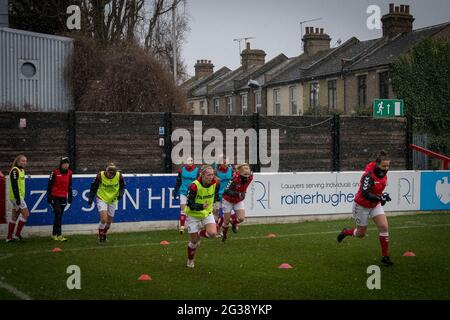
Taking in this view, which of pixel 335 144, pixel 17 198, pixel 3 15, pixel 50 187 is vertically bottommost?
pixel 17 198

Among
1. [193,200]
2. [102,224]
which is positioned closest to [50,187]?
[102,224]

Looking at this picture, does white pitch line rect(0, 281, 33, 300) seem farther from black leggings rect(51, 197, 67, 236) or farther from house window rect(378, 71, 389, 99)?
house window rect(378, 71, 389, 99)

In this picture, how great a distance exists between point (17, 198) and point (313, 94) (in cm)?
3149

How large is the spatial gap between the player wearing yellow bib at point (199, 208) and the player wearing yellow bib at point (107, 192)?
3.57 meters

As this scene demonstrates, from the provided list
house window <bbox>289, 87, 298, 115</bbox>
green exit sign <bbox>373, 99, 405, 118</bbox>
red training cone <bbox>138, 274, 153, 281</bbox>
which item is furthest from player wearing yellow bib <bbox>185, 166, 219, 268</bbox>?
house window <bbox>289, 87, 298, 115</bbox>

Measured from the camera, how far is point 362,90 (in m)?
40.9

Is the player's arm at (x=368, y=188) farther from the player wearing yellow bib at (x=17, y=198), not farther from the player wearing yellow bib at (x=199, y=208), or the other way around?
the player wearing yellow bib at (x=17, y=198)

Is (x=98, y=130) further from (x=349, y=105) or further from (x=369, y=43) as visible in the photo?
(x=369, y=43)

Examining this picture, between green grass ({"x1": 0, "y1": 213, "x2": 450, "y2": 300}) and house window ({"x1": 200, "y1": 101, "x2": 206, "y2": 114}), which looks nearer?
green grass ({"x1": 0, "y1": 213, "x2": 450, "y2": 300})

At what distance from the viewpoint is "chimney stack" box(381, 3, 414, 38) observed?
42.7 m

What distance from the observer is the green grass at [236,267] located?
10141 mm

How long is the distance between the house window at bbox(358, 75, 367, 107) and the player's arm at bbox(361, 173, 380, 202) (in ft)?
92.0

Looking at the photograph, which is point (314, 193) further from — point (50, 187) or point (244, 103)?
point (244, 103)
